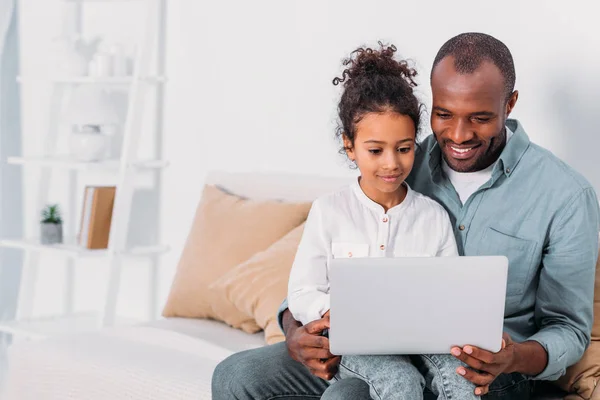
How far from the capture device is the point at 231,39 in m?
3.28

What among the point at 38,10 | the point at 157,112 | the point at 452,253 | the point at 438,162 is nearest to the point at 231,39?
the point at 157,112

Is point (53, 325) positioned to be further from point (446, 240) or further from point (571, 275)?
point (571, 275)

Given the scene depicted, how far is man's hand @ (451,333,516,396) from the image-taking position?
1588mm

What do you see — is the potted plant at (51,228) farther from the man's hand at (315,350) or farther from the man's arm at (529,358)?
the man's arm at (529,358)

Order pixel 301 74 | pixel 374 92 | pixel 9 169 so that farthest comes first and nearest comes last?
1. pixel 9 169
2. pixel 301 74
3. pixel 374 92

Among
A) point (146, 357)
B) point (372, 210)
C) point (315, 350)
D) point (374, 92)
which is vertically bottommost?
point (146, 357)

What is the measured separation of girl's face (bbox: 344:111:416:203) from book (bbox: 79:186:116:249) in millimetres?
1757

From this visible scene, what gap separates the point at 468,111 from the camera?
6.12 feet

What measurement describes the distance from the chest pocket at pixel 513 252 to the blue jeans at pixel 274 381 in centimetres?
19

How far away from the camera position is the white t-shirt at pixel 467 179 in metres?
1.99

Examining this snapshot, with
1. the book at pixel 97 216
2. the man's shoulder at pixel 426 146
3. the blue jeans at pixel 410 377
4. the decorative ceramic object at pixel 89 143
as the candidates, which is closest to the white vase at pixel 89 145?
the decorative ceramic object at pixel 89 143

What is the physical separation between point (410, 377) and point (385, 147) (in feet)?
1.45

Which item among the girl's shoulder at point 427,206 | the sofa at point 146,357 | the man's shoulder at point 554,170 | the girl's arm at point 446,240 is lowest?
the sofa at point 146,357

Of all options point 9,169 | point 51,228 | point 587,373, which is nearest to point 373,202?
point 587,373
